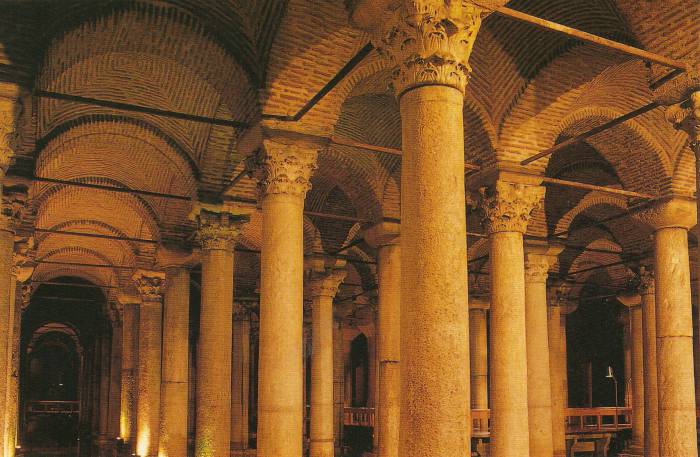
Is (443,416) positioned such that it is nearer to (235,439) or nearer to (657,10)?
(657,10)

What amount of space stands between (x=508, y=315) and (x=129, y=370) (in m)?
12.8

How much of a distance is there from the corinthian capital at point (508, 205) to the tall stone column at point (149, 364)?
8.55 metres

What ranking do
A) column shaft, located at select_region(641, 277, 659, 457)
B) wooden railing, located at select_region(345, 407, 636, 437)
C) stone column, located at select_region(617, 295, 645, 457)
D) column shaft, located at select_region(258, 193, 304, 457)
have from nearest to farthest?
column shaft, located at select_region(258, 193, 304, 457) → column shaft, located at select_region(641, 277, 659, 457) → stone column, located at select_region(617, 295, 645, 457) → wooden railing, located at select_region(345, 407, 636, 437)

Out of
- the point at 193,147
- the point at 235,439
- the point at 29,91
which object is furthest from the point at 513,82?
the point at 235,439

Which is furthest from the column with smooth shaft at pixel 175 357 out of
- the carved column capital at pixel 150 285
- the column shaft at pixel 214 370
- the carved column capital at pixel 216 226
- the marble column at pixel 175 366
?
the carved column capital at pixel 216 226

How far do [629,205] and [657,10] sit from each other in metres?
4.41

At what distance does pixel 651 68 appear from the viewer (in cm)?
841

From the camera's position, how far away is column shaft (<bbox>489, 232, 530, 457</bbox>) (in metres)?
9.62

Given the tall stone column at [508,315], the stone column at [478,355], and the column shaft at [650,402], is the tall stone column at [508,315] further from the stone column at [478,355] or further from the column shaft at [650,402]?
the stone column at [478,355]

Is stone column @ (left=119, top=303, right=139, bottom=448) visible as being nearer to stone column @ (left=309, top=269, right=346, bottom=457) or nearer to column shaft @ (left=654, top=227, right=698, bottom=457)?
stone column @ (left=309, top=269, right=346, bottom=457)

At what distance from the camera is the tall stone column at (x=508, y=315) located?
9.66 metres

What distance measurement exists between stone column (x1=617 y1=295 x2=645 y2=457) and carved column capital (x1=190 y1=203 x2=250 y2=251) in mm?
9316

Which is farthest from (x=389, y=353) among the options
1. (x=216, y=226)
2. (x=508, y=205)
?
(x=508, y=205)

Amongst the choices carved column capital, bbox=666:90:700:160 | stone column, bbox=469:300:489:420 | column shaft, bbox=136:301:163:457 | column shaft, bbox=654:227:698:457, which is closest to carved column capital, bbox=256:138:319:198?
carved column capital, bbox=666:90:700:160
